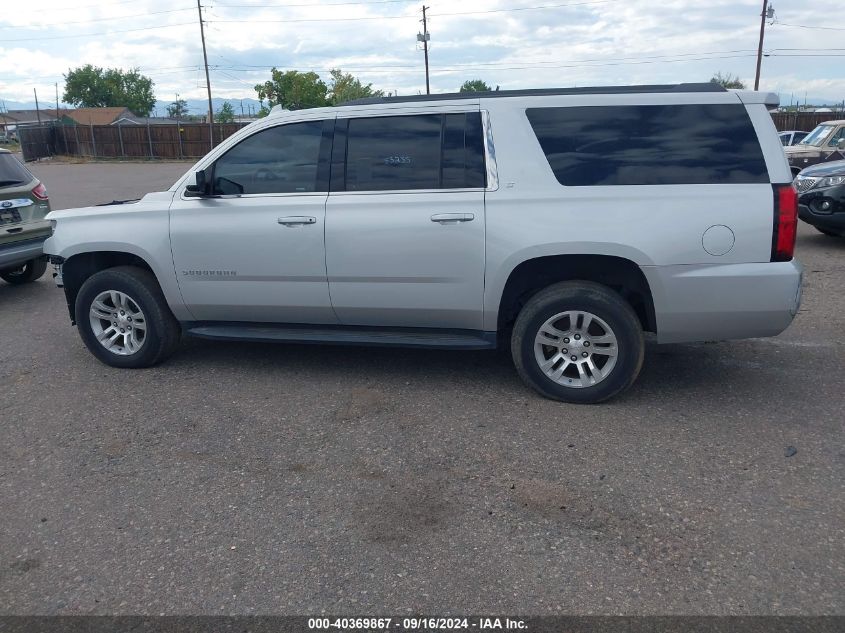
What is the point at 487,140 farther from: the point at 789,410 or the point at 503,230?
the point at 789,410

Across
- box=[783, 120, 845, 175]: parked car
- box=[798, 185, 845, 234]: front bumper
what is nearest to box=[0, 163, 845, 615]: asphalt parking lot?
box=[798, 185, 845, 234]: front bumper

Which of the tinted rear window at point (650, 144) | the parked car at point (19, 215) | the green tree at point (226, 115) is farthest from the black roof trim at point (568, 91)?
the green tree at point (226, 115)

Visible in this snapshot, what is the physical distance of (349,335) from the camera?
5.19 meters

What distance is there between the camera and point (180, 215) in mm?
5305

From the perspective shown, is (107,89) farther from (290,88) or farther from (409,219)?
(409,219)

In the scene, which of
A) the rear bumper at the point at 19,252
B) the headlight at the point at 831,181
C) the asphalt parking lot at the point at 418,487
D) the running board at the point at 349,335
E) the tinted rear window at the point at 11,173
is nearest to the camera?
the asphalt parking lot at the point at 418,487

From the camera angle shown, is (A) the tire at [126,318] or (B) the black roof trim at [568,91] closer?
(B) the black roof trim at [568,91]

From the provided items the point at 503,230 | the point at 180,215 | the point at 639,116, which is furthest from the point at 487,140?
the point at 180,215

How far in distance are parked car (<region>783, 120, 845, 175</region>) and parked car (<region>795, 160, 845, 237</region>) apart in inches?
213

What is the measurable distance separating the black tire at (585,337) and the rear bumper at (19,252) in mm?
5610

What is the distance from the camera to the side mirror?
17.1 feet

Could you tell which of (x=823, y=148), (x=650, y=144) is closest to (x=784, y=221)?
(x=650, y=144)

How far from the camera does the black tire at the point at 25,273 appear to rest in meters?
9.10

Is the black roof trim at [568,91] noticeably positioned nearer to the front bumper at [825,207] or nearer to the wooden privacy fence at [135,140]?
the front bumper at [825,207]
